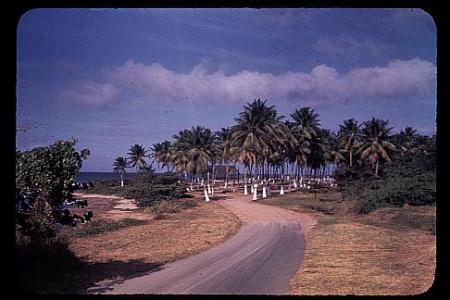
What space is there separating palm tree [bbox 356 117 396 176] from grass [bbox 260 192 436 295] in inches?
851

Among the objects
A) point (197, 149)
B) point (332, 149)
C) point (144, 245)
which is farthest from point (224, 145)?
point (144, 245)

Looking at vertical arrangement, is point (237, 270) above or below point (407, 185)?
below

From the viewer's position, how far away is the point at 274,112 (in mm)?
44656

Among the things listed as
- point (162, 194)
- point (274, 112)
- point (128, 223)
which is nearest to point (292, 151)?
point (274, 112)

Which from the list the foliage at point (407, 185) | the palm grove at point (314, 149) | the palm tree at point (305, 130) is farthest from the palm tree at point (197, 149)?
the foliage at point (407, 185)

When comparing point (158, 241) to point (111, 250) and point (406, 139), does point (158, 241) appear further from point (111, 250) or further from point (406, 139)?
point (406, 139)

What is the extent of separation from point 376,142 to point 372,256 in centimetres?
3574

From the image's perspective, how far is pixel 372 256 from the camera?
1285 cm

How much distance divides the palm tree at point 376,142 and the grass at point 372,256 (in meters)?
21.6

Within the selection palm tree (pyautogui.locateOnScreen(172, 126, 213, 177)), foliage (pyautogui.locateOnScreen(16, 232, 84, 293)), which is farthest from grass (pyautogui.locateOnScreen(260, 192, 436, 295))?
palm tree (pyautogui.locateOnScreen(172, 126, 213, 177))

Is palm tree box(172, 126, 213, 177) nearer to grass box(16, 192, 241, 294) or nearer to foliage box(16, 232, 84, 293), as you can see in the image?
grass box(16, 192, 241, 294)

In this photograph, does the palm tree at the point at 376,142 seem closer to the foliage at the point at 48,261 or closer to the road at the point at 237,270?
the road at the point at 237,270

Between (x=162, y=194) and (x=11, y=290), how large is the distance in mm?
39316
